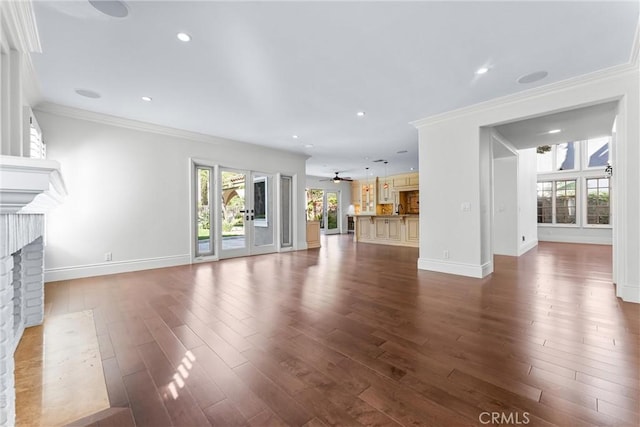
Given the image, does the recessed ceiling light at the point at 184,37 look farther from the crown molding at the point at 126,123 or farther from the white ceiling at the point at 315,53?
the crown molding at the point at 126,123

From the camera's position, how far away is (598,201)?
8008mm

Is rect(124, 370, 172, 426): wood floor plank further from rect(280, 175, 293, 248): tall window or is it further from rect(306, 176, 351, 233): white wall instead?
rect(306, 176, 351, 233): white wall

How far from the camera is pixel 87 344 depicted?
2148 millimetres

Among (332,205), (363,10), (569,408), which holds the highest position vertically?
(363,10)

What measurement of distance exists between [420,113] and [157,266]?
538 centimetres

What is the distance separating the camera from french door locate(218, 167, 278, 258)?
6.15m

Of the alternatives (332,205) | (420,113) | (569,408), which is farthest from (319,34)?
(332,205)

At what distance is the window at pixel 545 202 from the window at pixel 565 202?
152 mm

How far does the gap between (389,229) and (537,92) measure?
18.0ft

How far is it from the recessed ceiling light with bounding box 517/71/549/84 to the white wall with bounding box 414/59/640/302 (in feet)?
1.11

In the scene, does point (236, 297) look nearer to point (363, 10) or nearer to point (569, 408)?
point (569, 408)

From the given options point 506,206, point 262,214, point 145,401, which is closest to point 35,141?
point 145,401

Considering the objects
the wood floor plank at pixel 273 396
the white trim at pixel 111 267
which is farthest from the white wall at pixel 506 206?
the white trim at pixel 111 267

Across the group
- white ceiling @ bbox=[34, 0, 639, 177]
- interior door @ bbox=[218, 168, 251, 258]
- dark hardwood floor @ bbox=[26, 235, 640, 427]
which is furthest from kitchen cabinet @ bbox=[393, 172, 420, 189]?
dark hardwood floor @ bbox=[26, 235, 640, 427]
